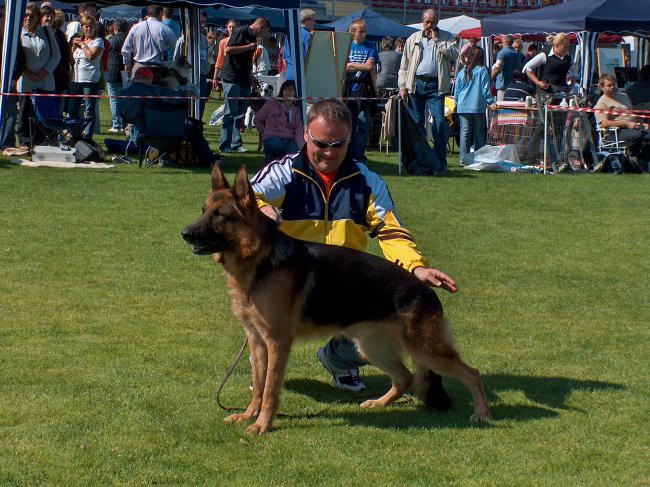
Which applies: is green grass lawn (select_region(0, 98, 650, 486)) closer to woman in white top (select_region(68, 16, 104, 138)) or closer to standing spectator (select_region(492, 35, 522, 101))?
woman in white top (select_region(68, 16, 104, 138))

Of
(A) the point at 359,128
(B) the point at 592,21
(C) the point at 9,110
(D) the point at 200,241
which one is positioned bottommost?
(A) the point at 359,128

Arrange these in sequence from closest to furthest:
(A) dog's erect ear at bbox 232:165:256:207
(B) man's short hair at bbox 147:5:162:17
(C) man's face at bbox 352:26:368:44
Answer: (A) dog's erect ear at bbox 232:165:256:207, (B) man's short hair at bbox 147:5:162:17, (C) man's face at bbox 352:26:368:44

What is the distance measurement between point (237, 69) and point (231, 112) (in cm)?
75

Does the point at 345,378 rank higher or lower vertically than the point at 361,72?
lower

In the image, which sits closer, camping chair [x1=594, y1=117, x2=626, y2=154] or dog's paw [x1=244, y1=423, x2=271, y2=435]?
dog's paw [x1=244, y1=423, x2=271, y2=435]

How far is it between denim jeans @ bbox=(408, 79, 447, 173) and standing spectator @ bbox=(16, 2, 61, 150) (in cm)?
573

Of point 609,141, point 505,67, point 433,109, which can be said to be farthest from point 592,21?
point 433,109

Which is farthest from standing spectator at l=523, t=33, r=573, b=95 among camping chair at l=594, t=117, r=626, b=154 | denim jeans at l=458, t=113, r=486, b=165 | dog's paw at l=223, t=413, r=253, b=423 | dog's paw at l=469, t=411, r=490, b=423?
dog's paw at l=223, t=413, r=253, b=423

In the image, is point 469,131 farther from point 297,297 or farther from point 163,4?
point 297,297

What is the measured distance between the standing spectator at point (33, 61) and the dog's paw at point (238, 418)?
10.8m

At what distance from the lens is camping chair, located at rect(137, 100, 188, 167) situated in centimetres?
1402

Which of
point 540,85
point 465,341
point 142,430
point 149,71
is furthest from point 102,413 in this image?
point 540,85

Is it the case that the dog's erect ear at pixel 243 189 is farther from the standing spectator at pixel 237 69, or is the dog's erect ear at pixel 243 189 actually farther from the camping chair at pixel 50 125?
the standing spectator at pixel 237 69

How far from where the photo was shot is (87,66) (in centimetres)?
1698
